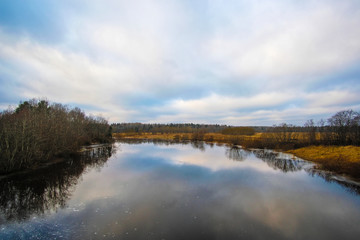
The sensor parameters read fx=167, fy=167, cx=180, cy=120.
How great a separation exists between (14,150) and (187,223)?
1466cm

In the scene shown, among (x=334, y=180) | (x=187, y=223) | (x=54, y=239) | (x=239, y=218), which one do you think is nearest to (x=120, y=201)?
(x=54, y=239)

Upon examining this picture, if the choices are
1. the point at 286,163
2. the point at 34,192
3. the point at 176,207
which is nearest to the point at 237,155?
the point at 286,163

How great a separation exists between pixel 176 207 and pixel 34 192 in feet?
29.7

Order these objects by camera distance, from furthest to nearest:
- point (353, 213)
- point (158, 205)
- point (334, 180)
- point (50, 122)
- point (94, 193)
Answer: point (50, 122)
point (334, 180)
point (94, 193)
point (158, 205)
point (353, 213)

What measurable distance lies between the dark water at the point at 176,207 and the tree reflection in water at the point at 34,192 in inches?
1.6

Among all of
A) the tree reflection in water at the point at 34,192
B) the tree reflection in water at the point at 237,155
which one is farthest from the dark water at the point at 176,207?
the tree reflection in water at the point at 237,155

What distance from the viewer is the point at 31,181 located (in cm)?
1220

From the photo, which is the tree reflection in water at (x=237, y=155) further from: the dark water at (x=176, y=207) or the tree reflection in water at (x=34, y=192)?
the tree reflection in water at (x=34, y=192)

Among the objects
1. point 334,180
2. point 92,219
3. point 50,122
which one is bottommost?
point 334,180

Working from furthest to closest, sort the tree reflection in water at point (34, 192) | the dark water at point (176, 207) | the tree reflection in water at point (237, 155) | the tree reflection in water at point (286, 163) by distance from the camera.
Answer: the tree reflection in water at point (237, 155) → the tree reflection in water at point (286, 163) → the tree reflection in water at point (34, 192) → the dark water at point (176, 207)

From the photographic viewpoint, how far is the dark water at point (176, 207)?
6.16m

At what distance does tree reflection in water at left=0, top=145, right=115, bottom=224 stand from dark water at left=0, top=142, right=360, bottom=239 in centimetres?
4

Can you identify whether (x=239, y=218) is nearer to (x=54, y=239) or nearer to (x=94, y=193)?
(x=54, y=239)

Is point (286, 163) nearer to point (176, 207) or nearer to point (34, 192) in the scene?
point (176, 207)
